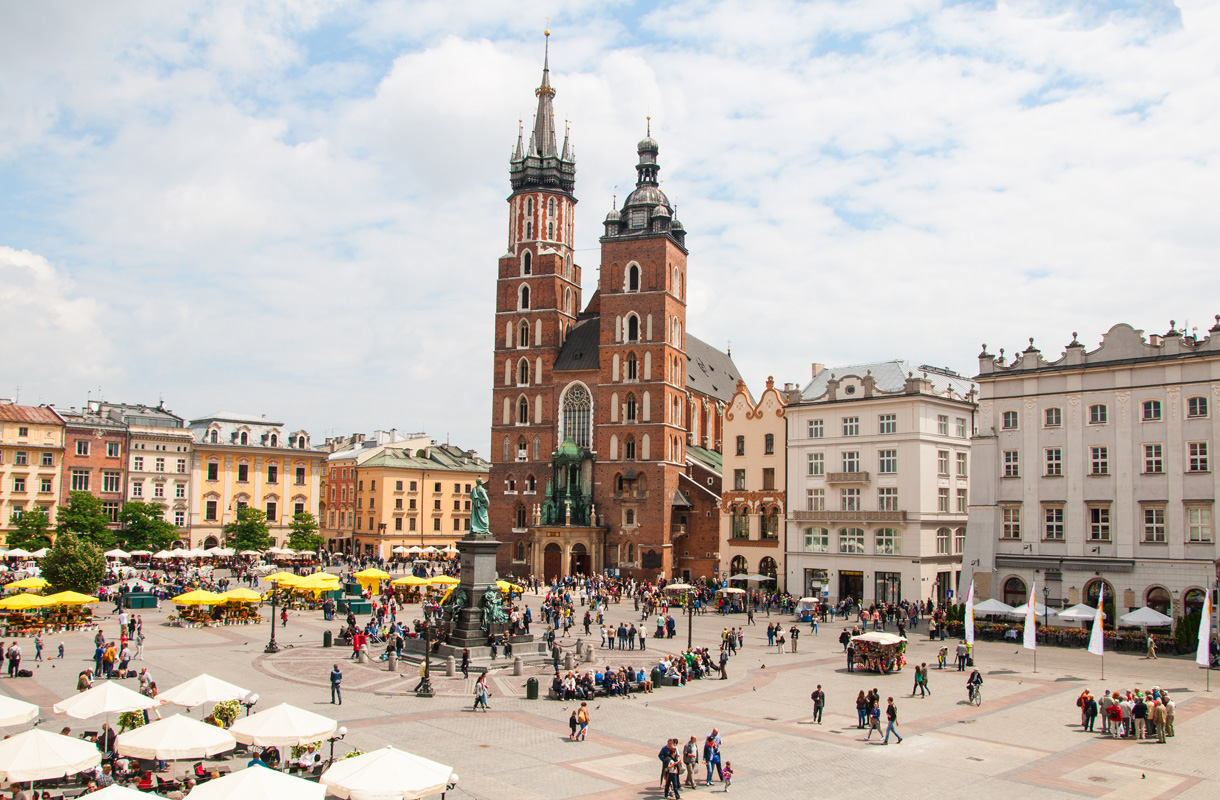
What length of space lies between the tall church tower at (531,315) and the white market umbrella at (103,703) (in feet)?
188

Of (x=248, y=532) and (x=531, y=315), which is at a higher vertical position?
(x=531, y=315)

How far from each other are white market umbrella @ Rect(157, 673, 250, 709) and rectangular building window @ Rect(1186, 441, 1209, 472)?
129 ft

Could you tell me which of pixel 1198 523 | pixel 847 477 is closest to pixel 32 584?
pixel 847 477

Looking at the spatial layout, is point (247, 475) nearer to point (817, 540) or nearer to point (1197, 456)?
point (817, 540)

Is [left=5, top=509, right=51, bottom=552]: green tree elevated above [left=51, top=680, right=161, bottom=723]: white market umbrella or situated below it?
→ above

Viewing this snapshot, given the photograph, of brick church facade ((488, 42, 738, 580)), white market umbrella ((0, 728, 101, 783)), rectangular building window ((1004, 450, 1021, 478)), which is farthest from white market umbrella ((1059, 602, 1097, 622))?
white market umbrella ((0, 728, 101, 783))

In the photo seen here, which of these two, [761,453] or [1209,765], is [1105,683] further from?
[761,453]

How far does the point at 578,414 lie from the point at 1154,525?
43.9 meters

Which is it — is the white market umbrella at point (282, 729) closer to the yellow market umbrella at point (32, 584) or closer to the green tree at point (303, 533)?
the yellow market umbrella at point (32, 584)

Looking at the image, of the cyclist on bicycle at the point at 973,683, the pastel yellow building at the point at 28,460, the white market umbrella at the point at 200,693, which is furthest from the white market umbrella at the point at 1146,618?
the pastel yellow building at the point at 28,460

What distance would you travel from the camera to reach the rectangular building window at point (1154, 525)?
42.9 metres

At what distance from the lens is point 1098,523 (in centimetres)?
4503

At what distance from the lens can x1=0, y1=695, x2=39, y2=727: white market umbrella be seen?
1845 centimetres

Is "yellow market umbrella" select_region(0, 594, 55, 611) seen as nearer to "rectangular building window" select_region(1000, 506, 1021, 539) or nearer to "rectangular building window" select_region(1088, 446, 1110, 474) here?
"rectangular building window" select_region(1000, 506, 1021, 539)
